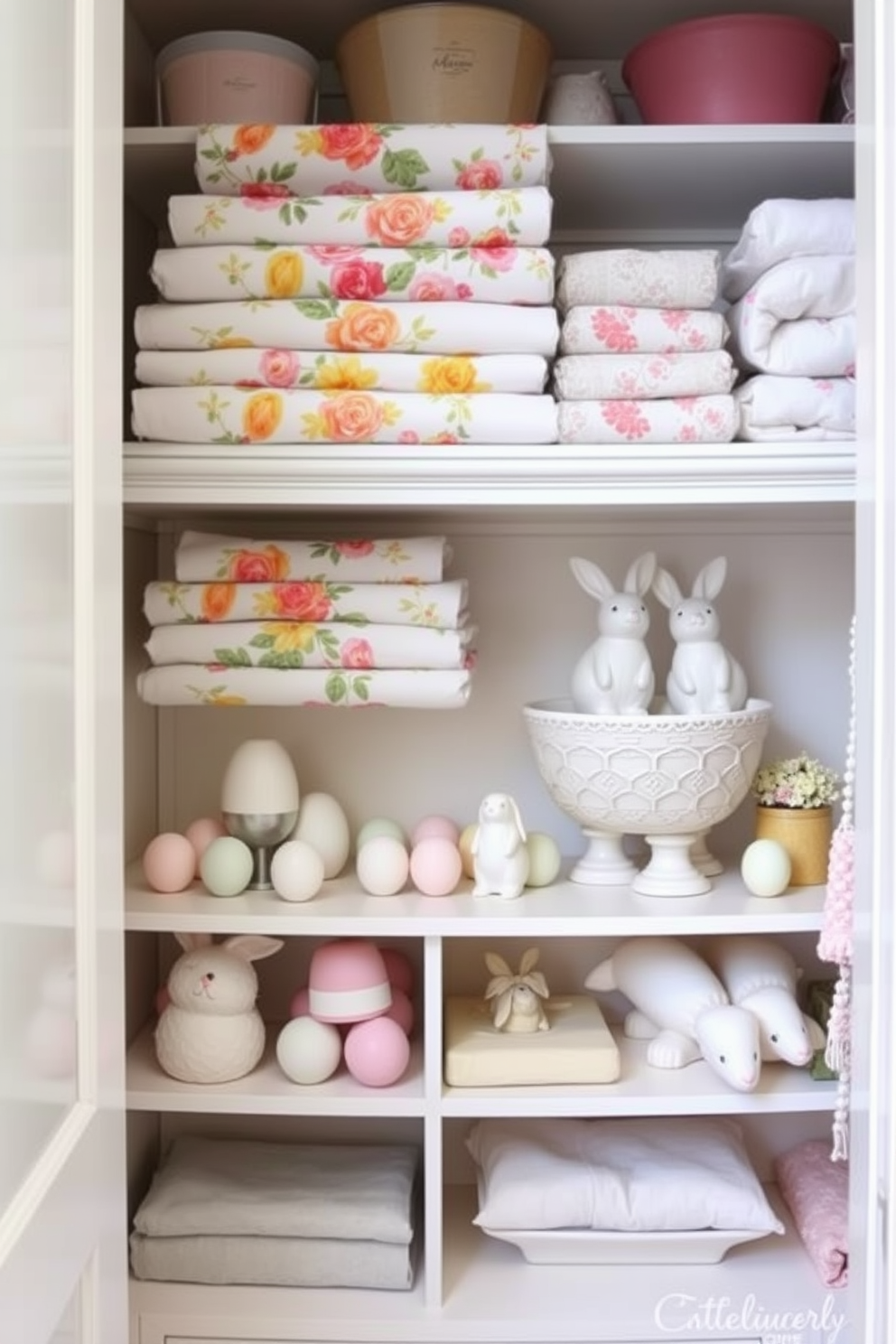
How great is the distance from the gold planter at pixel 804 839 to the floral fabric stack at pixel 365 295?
1.77 ft

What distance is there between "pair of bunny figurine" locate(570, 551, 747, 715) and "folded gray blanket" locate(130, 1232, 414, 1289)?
25.7 inches

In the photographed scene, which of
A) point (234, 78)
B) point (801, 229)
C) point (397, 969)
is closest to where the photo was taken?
point (801, 229)

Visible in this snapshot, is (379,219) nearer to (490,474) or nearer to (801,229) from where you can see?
(490,474)

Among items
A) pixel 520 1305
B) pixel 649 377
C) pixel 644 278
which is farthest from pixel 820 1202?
pixel 644 278

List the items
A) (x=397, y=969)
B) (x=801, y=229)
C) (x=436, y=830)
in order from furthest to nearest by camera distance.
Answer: (x=397, y=969), (x=436, y=830), (x=801, y=229)

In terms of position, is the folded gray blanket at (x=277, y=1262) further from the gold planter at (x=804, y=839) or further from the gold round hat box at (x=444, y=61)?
the gold round hat box at (x=444, y=61)

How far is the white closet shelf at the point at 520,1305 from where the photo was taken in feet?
4.85

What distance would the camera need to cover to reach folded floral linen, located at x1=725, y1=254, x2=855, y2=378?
141 cm

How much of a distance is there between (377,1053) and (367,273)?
829 millimetres

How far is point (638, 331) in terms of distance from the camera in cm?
146

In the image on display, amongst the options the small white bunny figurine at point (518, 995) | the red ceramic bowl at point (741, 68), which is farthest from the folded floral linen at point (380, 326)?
the small white bunny figurine at point (518, 995)

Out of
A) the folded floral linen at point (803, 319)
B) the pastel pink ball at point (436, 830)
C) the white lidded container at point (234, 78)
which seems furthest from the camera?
the pastel pink ball at point (436, 830)

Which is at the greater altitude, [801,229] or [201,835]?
[801,229]

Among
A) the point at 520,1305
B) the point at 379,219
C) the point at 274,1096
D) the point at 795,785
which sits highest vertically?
the point at 379,219
